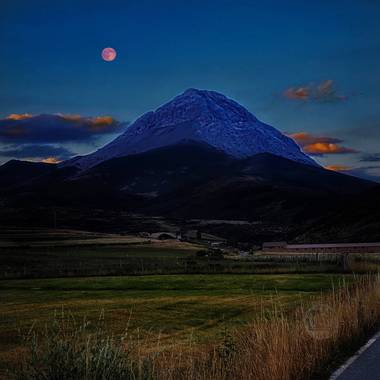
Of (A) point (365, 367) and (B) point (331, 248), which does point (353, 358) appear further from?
(B) point (331, 248)

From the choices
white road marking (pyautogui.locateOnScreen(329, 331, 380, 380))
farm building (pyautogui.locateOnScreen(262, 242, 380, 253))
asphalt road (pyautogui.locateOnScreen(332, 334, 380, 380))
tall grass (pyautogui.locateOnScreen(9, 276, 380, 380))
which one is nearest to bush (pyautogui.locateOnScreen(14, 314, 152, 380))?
tall grass (pyautogui.locateOnScreen(9, 276, 380, 380))

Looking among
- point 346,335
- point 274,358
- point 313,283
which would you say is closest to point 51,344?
point 274,358

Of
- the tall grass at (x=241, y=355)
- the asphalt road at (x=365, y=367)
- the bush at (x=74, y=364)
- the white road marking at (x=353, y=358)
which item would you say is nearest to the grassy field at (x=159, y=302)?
the tall grass at (x=241, y=355)

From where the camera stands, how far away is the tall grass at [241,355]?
758cm

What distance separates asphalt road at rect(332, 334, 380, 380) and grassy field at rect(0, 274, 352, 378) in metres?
3.08

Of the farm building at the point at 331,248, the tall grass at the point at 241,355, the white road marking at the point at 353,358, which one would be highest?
the tall grass at the point at 241,355

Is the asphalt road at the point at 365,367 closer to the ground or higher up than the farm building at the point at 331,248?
higher up

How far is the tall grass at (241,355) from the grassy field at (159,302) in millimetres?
2060

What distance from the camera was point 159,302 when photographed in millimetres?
32875

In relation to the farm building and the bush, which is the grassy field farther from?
the farm building

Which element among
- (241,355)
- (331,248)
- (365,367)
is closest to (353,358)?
(365,367)

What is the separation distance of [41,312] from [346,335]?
64.4ft

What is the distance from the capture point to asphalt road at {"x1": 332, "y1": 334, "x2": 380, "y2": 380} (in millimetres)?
9641

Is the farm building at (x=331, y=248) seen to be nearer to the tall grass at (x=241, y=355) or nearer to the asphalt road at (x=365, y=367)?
the tall grass at (x=241, y=355)
